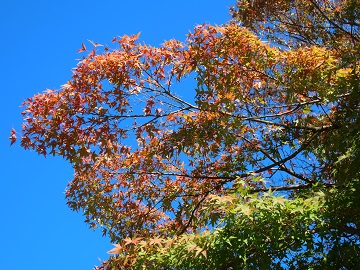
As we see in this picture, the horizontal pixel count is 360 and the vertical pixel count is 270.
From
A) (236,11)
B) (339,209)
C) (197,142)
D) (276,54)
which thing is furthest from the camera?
(236,11)

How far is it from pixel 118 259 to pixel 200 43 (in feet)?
8.98

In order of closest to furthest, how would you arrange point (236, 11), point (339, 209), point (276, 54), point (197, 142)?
point (339, 209)
point (276, 54)
point (197, 142)
point (236, 11)

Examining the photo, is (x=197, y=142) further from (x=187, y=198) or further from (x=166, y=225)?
(x=166, y=225)

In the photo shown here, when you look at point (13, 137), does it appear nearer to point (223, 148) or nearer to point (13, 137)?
point (13, 137)

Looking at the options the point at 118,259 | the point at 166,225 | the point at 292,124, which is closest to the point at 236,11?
the point at 292,124

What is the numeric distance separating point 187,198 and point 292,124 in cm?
175

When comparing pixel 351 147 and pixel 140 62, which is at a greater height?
pixel 140 62

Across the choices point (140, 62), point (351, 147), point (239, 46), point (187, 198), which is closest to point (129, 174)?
point (187, 198)

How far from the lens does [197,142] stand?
6922mm

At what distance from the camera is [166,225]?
8156 millimetres

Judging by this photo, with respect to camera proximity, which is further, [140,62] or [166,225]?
[166,225]

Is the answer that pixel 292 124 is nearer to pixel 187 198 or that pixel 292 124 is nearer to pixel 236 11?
pixel 187 198

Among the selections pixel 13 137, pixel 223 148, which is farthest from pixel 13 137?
pixel 223 148

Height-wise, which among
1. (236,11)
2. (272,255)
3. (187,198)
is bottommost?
(272,255)
